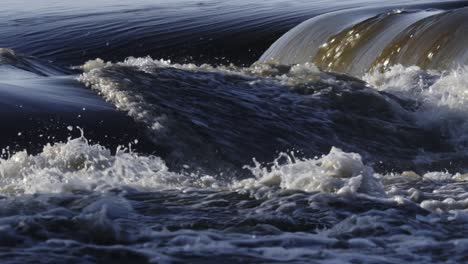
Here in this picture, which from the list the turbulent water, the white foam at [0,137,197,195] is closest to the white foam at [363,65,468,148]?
the turbulent water

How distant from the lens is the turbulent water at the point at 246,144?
16.7 ft

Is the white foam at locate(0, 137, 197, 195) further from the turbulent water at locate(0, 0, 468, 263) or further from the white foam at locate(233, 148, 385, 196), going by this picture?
the white foam at locate(233, 148, 385, 196)

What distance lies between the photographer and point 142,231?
17.2ft

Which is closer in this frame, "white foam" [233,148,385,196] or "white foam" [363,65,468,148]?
"white foam" [233,148,385,196]

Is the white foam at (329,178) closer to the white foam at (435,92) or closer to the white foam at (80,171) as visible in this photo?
the white foam at (80,171)

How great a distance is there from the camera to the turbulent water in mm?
5102

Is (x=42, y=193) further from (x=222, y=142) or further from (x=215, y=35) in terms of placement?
(x=215, y=35)

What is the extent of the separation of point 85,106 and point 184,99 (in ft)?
3.18

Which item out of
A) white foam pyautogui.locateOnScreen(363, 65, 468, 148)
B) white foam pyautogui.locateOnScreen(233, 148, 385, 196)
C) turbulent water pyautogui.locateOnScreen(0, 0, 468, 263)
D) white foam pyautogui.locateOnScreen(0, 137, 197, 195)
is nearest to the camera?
turbulent water pyautogui.locateOnScreen(0, 0, 468, 263)

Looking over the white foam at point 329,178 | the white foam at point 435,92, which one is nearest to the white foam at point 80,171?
the white foam at point 329,178

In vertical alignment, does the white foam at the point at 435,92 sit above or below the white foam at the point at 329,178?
below

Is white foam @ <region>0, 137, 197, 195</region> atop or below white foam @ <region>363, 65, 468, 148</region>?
atop

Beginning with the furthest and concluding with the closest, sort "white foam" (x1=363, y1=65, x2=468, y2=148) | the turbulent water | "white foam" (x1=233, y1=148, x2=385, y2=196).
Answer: "white foam" (x1=363, y1=65, x2=468, y2=148) → "white foam" (x1=233, y1=148, x2=385, y2=196) → the turbulent water

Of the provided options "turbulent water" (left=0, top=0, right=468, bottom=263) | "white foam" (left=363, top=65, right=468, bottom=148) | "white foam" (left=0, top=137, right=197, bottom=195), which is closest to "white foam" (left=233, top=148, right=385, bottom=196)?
"turbulent water" (left=0, top=0, right=468, bottom=263)
